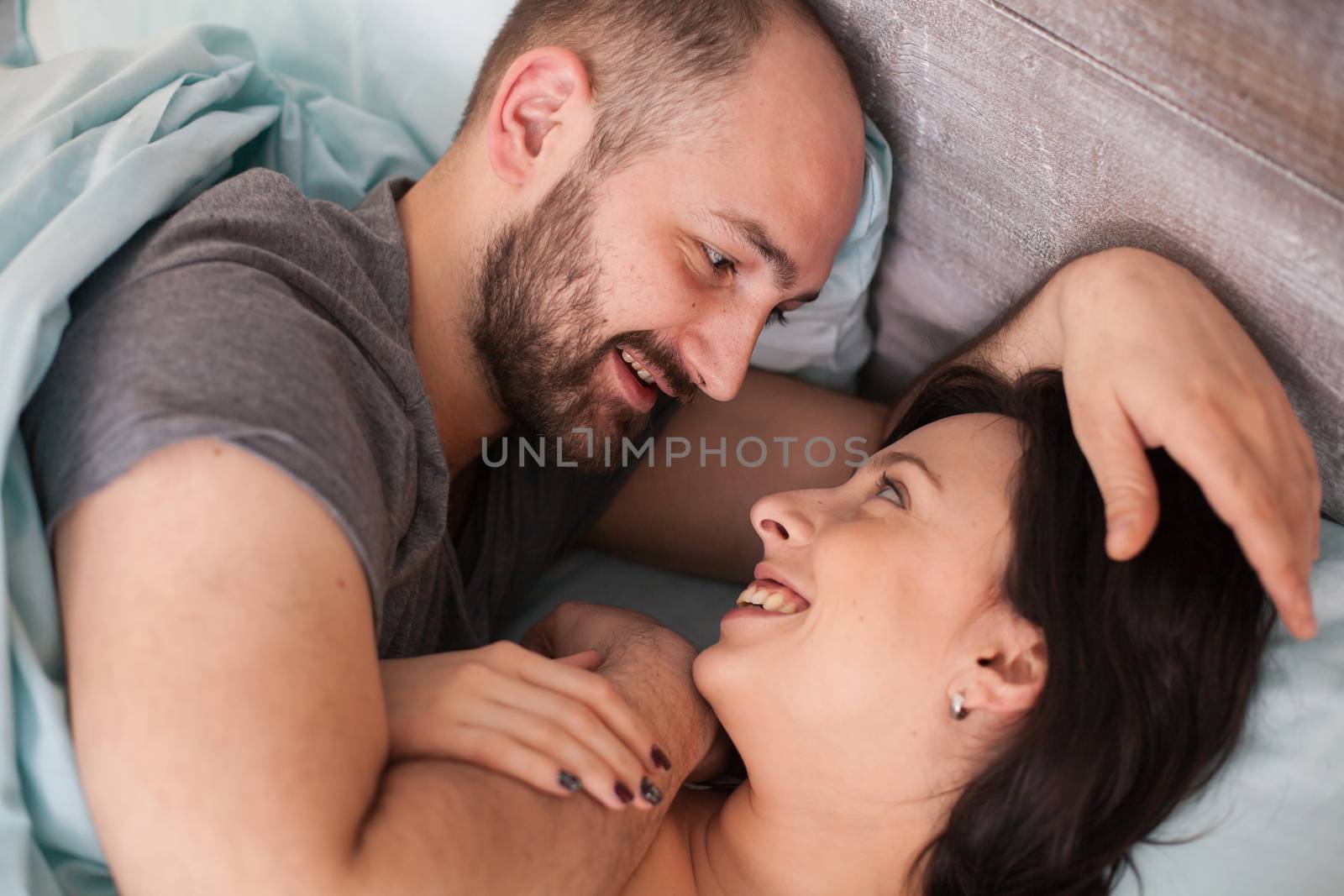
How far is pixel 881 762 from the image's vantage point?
1.01 m

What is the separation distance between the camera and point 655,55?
1.30m

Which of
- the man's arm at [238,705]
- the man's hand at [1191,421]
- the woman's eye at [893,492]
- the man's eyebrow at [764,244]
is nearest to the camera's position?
the man's arm at [238,705]

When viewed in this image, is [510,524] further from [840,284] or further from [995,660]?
[995,660]

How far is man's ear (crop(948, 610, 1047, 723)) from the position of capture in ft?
3.16

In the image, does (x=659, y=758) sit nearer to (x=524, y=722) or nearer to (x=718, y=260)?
(x=524, y=722)

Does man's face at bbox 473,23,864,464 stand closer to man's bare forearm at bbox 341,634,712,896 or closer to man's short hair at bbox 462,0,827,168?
man's short hair at bbox 462,0,827,168

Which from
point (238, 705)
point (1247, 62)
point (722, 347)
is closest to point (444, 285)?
point (722, 347)

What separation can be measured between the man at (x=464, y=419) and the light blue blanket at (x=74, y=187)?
3cm

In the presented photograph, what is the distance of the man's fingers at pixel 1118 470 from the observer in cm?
86

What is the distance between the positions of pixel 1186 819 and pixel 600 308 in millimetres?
841

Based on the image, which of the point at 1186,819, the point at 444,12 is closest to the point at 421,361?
the point at 444,12

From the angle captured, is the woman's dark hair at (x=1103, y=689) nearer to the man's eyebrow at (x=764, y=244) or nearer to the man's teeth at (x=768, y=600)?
the man's teeth at (x=768, y=600)

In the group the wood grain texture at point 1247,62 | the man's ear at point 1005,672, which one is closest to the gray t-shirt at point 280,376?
the man's ear at point 1005,672

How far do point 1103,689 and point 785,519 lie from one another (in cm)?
35
